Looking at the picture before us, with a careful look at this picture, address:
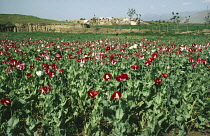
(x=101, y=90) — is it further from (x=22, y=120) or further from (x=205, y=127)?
(x=205, y=127)

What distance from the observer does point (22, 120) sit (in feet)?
11.9

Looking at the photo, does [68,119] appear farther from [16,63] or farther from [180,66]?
[180,66]

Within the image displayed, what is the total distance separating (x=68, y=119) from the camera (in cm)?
346

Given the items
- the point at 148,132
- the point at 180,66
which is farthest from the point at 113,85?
the point at 180,66

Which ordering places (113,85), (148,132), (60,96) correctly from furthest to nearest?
(113,85) < (60,96) < (148,132)

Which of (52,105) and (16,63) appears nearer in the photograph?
(52,105)

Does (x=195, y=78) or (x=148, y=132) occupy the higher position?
(x=195, y=78)

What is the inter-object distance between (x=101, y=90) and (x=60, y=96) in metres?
1.00

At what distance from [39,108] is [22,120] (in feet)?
1.74

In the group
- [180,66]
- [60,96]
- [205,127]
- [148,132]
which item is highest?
[180,66]

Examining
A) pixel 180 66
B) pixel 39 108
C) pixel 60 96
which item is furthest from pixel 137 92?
pixel 180 66

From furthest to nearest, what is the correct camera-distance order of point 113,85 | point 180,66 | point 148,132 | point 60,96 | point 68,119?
point 180,66 < point 113,85 < point 60,96 < point 68,119 < point 148,132

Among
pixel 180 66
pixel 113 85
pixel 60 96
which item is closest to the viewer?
pixel 60 96

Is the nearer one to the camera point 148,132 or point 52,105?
point 148,132
